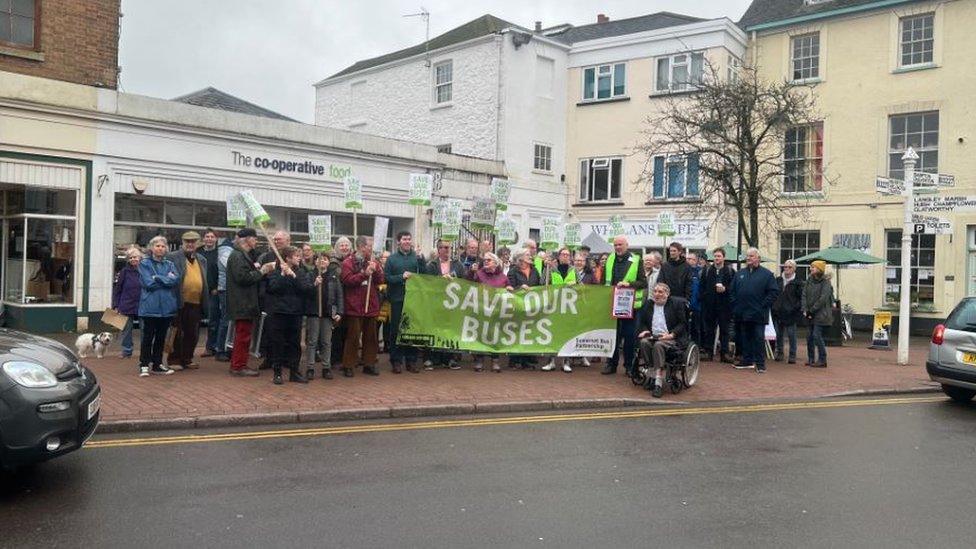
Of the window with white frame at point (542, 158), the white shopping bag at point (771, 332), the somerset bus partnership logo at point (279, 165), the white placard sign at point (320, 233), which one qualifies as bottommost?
the white shopping bag at point (771, 332)

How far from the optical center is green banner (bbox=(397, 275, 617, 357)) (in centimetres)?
1156

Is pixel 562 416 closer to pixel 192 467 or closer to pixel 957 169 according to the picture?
pixel 192 467

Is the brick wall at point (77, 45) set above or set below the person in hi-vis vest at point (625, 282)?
above

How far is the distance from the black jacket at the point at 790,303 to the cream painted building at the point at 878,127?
36.3 ft

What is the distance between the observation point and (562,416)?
29.9 ft

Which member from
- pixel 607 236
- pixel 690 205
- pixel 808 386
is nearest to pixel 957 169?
pixel 690 205

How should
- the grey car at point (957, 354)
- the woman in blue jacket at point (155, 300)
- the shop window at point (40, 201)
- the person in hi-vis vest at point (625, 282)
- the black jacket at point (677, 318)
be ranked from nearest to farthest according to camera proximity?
1. the woman in blue jacket at point (155, 300)
2. the grey car at point (957, 354)
3. the black jacket at point (677, 318)
4. the person in hi-vis vest at point (625, 282)
5. the shop window at point (40, 201)

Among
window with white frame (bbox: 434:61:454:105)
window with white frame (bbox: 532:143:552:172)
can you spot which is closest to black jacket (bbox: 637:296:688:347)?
window with white frame (bbox: 532:143:552:172)

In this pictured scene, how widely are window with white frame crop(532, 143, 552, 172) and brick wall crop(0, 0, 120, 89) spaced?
15404mm

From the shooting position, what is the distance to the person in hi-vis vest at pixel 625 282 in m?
12.0

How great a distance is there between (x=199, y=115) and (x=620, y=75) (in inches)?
632

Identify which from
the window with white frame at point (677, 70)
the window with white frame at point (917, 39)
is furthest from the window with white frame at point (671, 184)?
the window with white frame at point (917, 39)

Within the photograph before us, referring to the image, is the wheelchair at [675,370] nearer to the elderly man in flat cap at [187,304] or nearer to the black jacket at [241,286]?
the black jacket at [241,286]

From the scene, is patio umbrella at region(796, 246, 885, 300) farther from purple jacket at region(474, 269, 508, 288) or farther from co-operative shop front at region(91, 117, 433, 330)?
co-operative shop front at region(91, 117, 433, 330)
